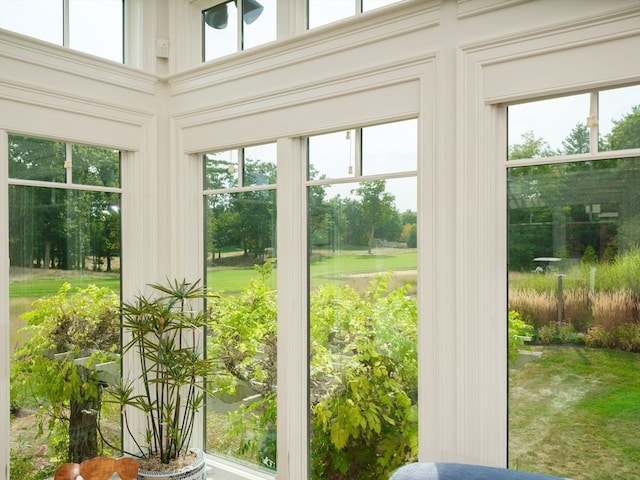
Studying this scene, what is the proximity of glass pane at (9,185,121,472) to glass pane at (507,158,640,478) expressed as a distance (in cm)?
220

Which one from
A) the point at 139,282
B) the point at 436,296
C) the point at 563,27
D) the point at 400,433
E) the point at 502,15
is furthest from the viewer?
the point at 139,282

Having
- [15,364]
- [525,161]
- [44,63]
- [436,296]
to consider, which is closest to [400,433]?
[436,296]

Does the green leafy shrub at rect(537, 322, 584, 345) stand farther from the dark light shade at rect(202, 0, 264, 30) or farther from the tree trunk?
the tree trunk

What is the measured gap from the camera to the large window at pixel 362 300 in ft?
7.84

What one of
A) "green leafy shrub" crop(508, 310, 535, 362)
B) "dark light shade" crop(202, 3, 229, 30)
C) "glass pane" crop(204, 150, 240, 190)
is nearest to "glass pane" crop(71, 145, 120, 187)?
"glass pane" crop(204, 150, 240, 190)

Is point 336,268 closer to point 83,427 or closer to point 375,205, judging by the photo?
point 375,205

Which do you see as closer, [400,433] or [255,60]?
[400,433]

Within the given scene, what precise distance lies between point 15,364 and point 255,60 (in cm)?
201

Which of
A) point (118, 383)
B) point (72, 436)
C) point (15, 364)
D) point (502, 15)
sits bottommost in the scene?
point (72, 436)

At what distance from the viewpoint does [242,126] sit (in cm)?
287

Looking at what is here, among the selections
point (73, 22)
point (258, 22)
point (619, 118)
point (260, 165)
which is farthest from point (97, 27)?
point (619, 118)

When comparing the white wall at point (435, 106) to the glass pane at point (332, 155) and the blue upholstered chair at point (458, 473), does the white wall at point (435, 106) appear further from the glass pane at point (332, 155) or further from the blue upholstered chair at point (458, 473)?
the blue upholstered chair at point (458, 473)

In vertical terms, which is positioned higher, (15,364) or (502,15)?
(502,15)

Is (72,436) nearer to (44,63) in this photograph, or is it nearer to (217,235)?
(217,235)
